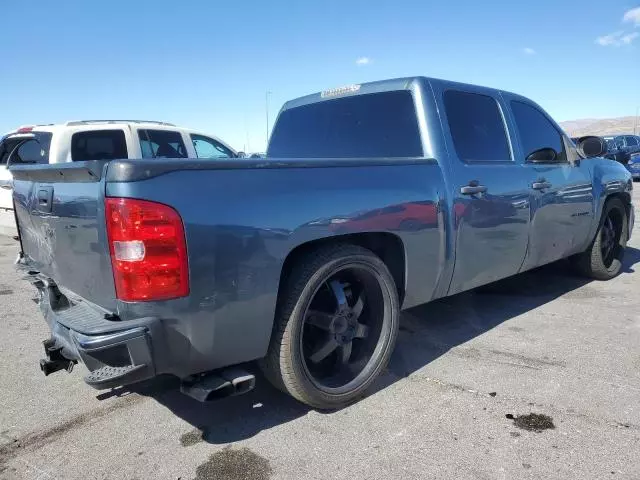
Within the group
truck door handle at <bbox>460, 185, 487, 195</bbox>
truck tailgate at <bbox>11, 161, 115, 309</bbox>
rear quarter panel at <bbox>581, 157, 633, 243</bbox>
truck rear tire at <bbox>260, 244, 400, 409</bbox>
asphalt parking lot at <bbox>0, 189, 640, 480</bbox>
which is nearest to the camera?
truck tailgate at <bbox>11, 161, 115, 309</bbox>

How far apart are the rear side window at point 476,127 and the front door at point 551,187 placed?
23cm

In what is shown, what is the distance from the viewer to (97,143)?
26.7ft

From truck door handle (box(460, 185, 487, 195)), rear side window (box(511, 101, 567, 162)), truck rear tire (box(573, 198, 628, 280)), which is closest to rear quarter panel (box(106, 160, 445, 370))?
truck door handle (box(460, 185, 487, 195))

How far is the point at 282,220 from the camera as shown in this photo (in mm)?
2369

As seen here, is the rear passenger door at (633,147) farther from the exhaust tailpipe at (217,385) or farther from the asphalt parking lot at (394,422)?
the exhaust tailpipe at (217,385)


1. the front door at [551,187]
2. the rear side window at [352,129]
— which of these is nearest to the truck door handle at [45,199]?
the rear side window at [352,129]

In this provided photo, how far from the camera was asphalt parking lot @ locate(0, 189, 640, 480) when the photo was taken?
2.34 m

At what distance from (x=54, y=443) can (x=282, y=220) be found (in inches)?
65.5

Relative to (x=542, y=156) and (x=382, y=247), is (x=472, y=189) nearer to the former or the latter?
(x=382, y=247)

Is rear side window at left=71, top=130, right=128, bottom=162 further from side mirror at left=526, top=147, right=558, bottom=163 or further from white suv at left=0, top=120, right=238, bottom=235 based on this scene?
side mirror at left=526, top=147, right=558, bottom=163

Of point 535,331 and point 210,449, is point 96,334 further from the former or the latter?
point 535,331

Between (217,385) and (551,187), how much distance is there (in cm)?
332

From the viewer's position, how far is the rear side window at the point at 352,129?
3.56 metres

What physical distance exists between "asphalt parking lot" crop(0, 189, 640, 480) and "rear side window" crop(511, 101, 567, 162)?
1.61m
